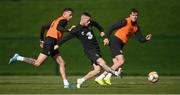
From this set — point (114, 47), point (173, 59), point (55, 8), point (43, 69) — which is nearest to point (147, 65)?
point (173, 59)

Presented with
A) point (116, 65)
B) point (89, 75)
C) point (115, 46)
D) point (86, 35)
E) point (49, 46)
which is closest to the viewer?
point (86, 35)

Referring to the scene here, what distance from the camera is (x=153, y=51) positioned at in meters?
31.6

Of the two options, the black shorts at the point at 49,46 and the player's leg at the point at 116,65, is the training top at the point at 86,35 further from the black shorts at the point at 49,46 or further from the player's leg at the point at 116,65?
the player's leg at the point at 116,65

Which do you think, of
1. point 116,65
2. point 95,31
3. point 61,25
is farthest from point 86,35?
point 95,31

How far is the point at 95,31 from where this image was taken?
3716 centimetres

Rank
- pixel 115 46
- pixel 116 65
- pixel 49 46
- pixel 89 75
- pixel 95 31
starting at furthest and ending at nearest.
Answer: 1. pixel 95 31
2. pixel 115 46
3. pixel 116 65
4. pixel 49 46
5. pixel 89 75

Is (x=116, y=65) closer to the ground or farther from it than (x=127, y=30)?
closer to the ground

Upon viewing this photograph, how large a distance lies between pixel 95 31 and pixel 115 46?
15.1 metres

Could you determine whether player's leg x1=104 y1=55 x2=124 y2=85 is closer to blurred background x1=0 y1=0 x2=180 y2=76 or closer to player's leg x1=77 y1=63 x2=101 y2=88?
player's leg x1=77 y1=63 x2=101 y2=88

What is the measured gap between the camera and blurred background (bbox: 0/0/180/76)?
30594 millimetres

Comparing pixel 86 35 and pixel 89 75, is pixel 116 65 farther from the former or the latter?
pixel 86 35

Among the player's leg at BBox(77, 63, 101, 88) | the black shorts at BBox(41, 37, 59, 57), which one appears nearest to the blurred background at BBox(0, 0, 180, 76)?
the black shorts at BBox(41, 37, 59, 57)

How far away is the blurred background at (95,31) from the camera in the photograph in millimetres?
30594
